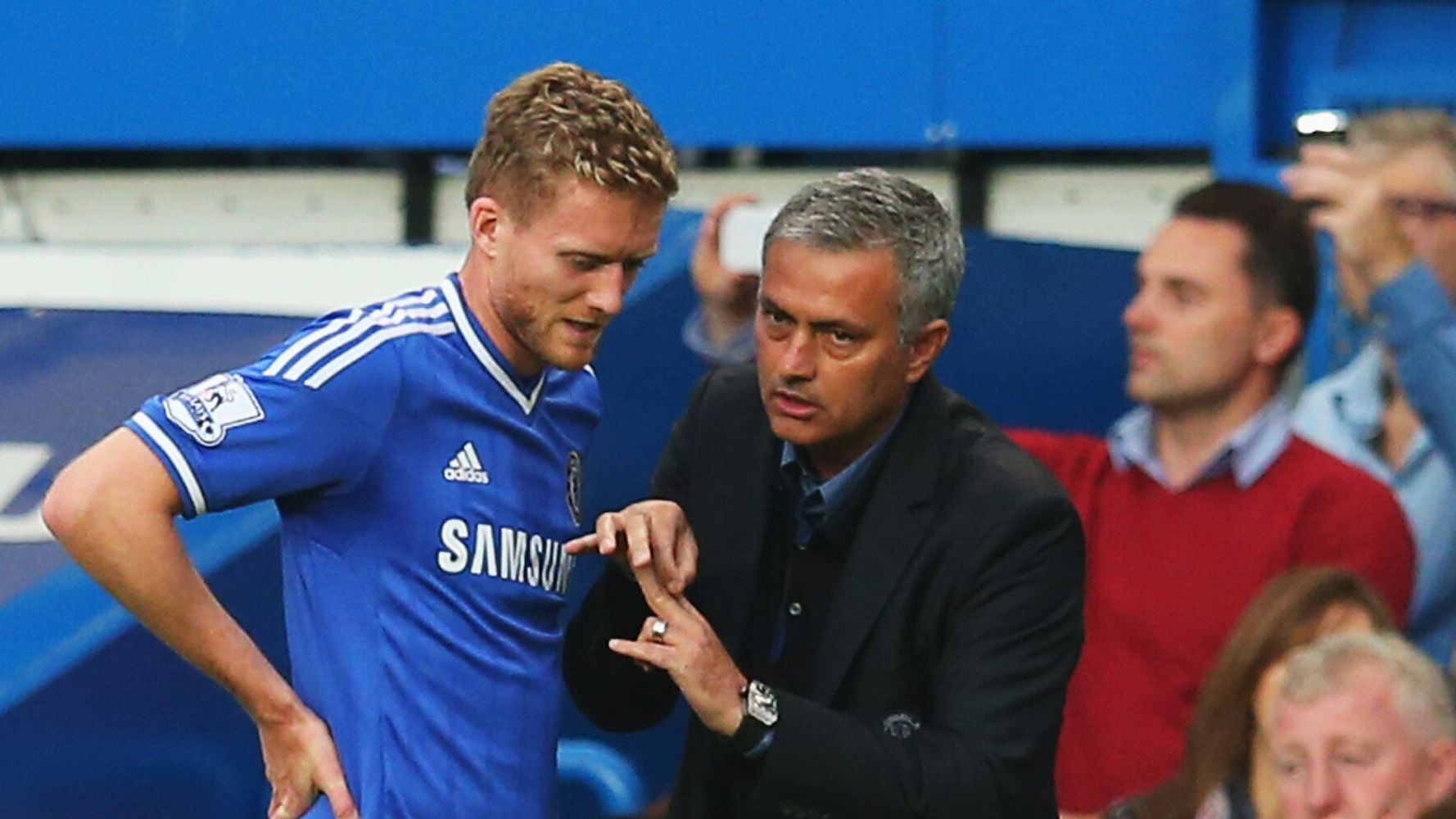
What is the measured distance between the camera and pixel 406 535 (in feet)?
8.18

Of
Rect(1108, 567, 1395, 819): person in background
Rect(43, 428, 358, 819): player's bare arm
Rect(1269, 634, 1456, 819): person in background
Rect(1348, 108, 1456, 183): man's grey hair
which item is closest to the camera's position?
Rect(43, 428, 358, 819): player's bare arm

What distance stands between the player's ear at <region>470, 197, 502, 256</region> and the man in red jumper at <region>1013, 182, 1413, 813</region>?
161 centimetres

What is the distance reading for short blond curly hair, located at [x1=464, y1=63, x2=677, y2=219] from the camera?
250 cm

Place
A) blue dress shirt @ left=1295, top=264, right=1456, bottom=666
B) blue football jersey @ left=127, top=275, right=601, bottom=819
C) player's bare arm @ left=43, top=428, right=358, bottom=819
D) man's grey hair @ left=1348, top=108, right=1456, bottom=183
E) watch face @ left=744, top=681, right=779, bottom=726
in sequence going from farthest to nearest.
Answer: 1. man's grey hair @ left=1348, top=108, right=1456, bottom=183
2. blue dress shirt @ left=1295, top=264, right=1456, bottom=666
3. watch face @ left=744, top=681, right=779, bottom=726
4. blue football jersey @ left=127, top=275, right=601, bottom=819
5. player's bare arm @ left=43, top=428, right=358, bottom=819

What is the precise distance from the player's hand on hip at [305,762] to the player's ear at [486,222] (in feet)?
1.72

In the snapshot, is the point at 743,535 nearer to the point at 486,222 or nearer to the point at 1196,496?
the point at 486,222

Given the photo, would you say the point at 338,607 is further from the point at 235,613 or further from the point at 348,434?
the point at 235,613

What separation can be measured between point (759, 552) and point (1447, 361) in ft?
4.55

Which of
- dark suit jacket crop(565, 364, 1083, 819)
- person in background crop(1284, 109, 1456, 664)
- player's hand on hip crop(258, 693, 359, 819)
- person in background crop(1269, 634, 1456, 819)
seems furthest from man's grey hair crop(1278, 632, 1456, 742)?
player's hand on hip crop(258, 693, 359, 819)

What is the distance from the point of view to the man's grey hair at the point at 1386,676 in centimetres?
324

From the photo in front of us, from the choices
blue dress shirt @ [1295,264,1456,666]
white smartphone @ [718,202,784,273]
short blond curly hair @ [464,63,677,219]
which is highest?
short blond curly hair @ [464,63,677,219]

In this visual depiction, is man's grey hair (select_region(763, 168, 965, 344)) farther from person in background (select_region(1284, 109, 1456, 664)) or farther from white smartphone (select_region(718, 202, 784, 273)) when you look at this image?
white smartphone (select_region(718, 202, 784, 273))

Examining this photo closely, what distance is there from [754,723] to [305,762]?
0.47 m

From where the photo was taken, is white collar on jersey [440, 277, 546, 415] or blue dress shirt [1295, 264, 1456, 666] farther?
blue dress shirt [1295, 264, 1456, 666]
